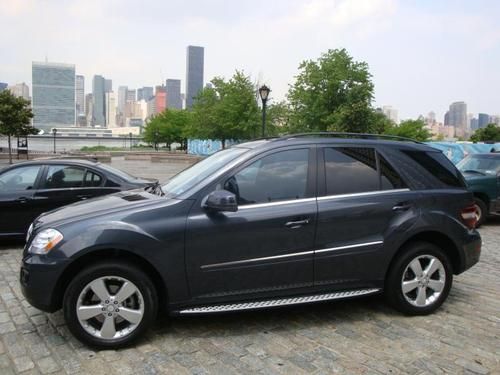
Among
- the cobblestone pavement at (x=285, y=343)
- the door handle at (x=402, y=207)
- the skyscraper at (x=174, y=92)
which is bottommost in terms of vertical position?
the cobblestone pavement at (x=285, y=343)

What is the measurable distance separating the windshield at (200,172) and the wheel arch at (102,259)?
68 centimetres

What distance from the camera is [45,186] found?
744 cm

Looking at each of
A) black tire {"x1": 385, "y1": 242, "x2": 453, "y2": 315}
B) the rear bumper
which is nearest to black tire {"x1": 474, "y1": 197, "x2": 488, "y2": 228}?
the rear bumper

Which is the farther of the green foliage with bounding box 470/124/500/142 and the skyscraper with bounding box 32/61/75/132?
the skyscraper with bounding box 32/61/75/132

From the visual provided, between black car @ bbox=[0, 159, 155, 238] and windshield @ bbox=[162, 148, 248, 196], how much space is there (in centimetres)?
289

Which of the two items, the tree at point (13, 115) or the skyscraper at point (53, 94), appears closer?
the tree at point (13, 115)

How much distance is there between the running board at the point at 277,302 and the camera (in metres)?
3.96

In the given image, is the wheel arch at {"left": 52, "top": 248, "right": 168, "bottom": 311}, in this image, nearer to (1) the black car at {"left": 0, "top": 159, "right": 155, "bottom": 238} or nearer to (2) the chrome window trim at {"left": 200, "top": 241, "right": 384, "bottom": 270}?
A: (2) the chrome window trim at {"left": 200, "top": 241, "right": 384, "bottom": 270}

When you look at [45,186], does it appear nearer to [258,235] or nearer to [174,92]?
[258,235]

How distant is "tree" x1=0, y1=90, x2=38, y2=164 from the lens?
33281 mm

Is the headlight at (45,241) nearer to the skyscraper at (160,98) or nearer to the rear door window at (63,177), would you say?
the rear door window at (63,177)

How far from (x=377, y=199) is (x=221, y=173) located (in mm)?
1551

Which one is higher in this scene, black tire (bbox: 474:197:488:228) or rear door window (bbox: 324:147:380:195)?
rear door window (bbox: 324:147:380:195)

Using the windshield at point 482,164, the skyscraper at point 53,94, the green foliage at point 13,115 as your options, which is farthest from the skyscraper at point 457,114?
the windshield at point 482,164
